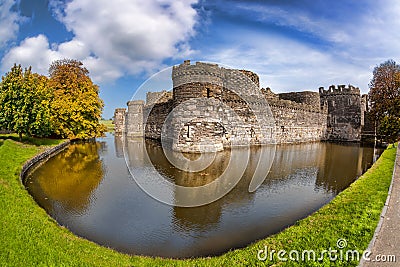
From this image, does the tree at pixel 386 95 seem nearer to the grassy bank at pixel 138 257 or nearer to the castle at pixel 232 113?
the castle at pixel 232 113

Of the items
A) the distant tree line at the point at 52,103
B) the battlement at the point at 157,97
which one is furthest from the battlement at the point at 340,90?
the distant tree line at the point at 52,103

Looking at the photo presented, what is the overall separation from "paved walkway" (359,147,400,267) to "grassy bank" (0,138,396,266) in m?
0.12

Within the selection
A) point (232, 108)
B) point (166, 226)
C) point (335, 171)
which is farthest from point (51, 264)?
point (232, 108)

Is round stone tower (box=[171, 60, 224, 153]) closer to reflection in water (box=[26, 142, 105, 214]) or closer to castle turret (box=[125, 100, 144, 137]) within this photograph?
reflection in water (box=[26, 142, 105, 214])

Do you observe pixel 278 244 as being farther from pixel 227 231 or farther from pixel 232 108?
pixel 232 108

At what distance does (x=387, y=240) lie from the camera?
4164 mm

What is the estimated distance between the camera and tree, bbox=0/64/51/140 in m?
15.9

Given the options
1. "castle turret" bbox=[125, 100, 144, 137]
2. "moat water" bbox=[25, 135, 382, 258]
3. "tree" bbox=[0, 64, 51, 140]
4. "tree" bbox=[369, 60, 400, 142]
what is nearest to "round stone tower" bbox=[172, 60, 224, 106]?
"moat water" bbox=[25, 135, 382, 258]

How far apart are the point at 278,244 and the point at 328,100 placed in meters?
29.9

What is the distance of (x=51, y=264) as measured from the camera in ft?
11.4

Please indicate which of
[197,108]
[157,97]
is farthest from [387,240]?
[157,97]

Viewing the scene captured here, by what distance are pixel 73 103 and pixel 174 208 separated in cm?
1922

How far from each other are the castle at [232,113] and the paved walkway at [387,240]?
9.83 m

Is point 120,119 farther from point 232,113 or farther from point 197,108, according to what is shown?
point 197,108
